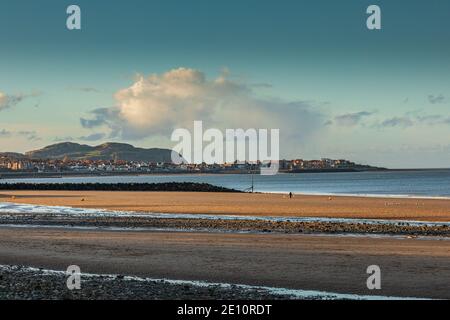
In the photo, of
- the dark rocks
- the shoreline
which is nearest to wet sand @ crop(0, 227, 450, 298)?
the shoreline

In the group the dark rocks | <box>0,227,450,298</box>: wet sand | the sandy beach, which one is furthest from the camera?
the dark rocks

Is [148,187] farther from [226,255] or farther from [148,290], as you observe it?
[148,290]

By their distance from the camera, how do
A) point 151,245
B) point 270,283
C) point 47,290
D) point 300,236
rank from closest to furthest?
point 47,290 < point 270,283 < point 151,245 < point 300,236

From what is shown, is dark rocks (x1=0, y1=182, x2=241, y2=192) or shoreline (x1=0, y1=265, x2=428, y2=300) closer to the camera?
shoreline (x1=0, y1=265, x2=428, y2=300)

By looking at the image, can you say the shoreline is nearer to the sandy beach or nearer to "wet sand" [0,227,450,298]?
the sandy beach

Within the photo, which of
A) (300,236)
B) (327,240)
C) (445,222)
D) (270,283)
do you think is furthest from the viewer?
(445,222)

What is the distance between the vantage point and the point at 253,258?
61.5ft

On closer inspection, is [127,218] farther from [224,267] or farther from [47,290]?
[47,290]

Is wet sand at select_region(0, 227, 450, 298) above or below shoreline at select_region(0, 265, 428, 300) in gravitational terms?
below

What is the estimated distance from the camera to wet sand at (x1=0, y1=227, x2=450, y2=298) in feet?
49.2

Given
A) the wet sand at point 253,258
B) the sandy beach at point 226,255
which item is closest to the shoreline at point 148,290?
the sandy beach at point 226,255

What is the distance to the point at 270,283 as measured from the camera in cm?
1480

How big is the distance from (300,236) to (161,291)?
12.6 meters

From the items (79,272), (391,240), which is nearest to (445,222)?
(391,240)
